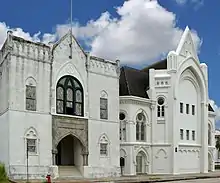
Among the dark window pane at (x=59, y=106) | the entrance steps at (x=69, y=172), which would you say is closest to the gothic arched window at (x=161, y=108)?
the entrance steps at (x=69, y=172)

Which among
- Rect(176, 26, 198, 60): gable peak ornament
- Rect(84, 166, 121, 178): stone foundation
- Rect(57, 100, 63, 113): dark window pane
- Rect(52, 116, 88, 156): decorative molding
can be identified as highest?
Rect(176, 26, 198, 60): gable peak ornament

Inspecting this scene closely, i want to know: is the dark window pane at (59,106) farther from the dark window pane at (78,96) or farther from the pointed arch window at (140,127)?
the pointed arch window at (140,127)

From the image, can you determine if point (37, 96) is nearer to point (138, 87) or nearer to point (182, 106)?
point (138, 87)

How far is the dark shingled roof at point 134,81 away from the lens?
164 ft

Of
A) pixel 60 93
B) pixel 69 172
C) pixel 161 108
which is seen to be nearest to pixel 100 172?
pixel 69 172

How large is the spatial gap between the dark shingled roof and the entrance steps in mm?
10669

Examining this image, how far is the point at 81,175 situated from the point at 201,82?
2113 cm

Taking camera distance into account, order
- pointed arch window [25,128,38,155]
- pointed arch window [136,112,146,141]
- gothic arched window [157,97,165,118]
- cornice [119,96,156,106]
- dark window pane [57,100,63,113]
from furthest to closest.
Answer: gothic arched window [157,97,165,118] → pointed arch window [136,112,146,141] → cornice [119,96,156,106] → dark window pane [57,100,63,113] → pointed arch window [25,128,38,155]

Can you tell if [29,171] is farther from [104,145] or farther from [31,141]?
[104,145]

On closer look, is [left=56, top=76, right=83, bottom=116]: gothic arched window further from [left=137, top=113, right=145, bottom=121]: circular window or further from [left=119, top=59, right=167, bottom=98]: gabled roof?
[left=137, top=113, right=145, bottom=121]: circular window

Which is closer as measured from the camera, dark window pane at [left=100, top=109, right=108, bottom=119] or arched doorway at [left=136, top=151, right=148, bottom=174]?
dark window pane at [left=100, top=109, right=108, bottom=119]

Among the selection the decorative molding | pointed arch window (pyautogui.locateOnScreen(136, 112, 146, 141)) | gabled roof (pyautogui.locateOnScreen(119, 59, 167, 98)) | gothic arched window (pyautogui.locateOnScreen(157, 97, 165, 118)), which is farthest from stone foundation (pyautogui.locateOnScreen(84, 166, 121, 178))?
gothic arched window (pyautogui.locateOnScreen(157, 97, 165, 118))

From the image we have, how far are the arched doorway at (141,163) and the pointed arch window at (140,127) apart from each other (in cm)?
167

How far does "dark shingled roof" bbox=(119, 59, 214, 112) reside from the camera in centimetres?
4991
